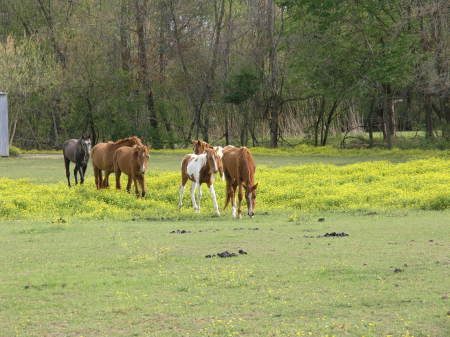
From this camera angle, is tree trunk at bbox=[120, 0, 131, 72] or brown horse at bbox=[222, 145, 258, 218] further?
tree trunk at bbox=[120, 0, 131, 72]

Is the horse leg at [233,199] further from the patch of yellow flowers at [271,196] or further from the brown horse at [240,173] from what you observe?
the patch of yellow flowers at [271,196]

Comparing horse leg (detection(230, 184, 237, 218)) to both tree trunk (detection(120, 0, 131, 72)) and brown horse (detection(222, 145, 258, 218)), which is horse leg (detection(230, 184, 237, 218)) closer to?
brown horse (detection(222, 145, 258, 218))

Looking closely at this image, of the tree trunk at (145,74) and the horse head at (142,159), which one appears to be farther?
the tree trunk at (145,74)

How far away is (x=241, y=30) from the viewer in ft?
170

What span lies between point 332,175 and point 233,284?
17.2 m

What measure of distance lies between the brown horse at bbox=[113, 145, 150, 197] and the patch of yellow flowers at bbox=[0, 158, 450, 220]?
0.51 metres

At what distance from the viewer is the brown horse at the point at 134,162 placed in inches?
836

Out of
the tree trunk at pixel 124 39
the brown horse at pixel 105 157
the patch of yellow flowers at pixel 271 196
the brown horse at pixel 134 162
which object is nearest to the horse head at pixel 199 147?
the patch of yellow flowers at pixel 271 196

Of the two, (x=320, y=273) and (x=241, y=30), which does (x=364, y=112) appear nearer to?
(x=241, y=30)

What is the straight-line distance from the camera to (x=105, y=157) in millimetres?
23562

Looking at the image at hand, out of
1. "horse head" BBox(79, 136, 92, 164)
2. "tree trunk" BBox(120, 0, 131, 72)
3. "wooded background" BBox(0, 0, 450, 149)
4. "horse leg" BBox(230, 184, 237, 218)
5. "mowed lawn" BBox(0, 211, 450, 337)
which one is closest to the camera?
"mowed lawn" BBox(0, 211, 450, 337)

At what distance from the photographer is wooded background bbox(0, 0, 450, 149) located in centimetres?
4859

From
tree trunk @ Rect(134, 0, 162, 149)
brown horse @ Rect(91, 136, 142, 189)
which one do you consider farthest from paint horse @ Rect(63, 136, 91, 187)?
tree trunk @ Rect(134, 0, 162, 149)

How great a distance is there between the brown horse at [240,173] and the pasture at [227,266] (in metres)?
0.39
